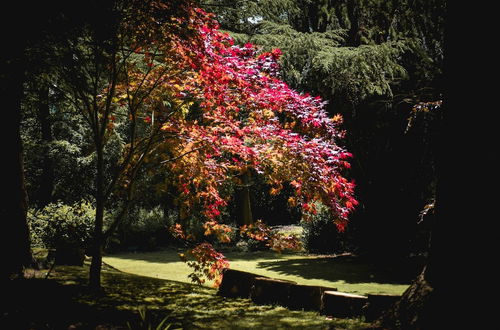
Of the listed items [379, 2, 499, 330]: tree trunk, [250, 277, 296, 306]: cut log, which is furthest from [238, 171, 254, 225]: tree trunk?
[379, 2, 499, 330]: tree trunk

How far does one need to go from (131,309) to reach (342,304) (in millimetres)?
3052

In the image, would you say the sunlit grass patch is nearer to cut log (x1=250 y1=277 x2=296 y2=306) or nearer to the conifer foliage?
cut log (x1=250 y1=277 x2=296 y2=306)

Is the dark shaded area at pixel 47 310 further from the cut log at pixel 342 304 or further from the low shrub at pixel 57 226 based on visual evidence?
the low shrub at pixel 57 226

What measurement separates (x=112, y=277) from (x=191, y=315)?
3282mm

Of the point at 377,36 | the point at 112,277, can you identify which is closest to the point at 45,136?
the point at 112,277

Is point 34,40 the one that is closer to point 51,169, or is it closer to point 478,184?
point 478,184

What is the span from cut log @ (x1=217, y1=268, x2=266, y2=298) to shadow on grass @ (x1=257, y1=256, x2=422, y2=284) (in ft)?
11.2

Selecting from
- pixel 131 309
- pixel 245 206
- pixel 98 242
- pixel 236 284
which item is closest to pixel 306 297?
pixel 236 284

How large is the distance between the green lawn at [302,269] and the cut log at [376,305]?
3082 millimetres

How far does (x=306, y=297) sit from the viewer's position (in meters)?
5.92

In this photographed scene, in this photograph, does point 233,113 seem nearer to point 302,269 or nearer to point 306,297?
point 306,297

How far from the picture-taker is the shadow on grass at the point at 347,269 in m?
9.52

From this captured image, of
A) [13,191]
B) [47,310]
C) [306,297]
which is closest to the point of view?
[47,310]

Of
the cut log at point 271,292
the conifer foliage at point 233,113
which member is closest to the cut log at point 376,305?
the conifer foliage at point 233,113
